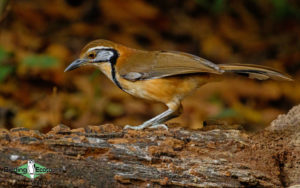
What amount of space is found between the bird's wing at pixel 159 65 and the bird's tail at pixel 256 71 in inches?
5.7

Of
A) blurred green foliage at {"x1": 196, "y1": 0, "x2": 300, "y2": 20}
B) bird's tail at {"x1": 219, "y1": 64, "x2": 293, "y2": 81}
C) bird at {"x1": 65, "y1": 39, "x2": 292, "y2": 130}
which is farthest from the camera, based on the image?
blurred green foliage at {"x1": 196, "y1": 0, "x2": 300, "y2": 20}

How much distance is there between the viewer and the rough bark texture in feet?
13.8

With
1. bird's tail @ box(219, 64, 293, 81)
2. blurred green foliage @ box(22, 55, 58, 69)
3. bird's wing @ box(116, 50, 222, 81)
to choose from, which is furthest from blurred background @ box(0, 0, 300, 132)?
bird's tail @ box(219, 64, 293, 81)

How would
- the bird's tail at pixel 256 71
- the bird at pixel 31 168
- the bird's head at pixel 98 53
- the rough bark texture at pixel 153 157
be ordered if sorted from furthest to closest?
the bird's head at pixel 98 53, the bird's tail at pixel 256 71, the rough bark texture at pixel 153 157, the bird at pixel 31 168

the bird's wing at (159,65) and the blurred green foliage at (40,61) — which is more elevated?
the blurred green foliage at (40,61)

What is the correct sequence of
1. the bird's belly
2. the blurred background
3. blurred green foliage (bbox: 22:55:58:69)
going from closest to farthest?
the bird's belly
the blurred background
blurred green foliage (bbox: 22:55:58:69)

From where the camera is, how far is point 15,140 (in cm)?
433

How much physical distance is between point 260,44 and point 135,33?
261 centimetres

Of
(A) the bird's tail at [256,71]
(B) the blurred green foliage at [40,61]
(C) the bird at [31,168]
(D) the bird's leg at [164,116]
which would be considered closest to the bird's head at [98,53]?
(D) the bird's leg at [164,116]

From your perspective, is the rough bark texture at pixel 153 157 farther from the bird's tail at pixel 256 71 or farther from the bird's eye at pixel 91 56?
the bird's eye at pixel 91 56

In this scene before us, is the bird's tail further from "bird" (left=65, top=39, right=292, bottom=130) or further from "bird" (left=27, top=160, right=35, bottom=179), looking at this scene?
"bird" (left=27, top=160, right=35, bottom=179)

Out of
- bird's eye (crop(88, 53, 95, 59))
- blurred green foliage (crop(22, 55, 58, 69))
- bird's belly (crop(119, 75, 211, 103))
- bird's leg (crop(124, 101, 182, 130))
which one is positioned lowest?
bird's leg (crop(124, 101, 182, 130))

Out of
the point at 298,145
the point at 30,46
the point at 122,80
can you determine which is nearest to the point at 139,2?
the point at 30,46

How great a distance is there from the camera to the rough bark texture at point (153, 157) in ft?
13.8
